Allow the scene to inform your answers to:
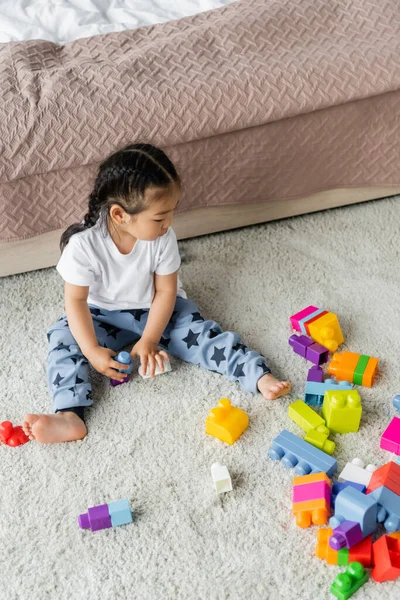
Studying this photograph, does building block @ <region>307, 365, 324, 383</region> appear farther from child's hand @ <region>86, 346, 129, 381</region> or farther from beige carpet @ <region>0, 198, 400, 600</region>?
child's hand @ <region>86, 346, 129, 381</region>

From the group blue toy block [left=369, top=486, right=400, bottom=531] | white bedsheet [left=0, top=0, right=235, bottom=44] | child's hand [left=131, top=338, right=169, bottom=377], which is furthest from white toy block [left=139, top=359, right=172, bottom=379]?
white bedsheet [left=0, top=0, right=235, bottom=44]

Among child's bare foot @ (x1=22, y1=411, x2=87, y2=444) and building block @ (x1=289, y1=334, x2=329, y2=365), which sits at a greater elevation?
building block @ (x1=289, y1=334, x2=329, y2=365)

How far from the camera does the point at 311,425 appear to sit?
1321 mm

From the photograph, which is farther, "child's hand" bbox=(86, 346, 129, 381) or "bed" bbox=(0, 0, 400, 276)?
"bed" bbox=(0, 0, 400, 276)

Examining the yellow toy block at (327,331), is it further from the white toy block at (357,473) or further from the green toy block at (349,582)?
the green toy block at (349,582)

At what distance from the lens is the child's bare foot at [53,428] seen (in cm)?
132

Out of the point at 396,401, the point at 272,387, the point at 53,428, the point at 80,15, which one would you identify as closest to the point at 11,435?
the point at 53,428

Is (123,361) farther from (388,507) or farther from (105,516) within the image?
(388,507)

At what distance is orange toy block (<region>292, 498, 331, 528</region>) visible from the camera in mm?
1162

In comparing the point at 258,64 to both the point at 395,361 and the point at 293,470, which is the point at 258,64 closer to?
the point at 395,361

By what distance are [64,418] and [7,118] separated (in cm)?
69

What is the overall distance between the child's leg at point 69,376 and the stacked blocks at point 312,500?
0.43 m

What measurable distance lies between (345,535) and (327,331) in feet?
1.64

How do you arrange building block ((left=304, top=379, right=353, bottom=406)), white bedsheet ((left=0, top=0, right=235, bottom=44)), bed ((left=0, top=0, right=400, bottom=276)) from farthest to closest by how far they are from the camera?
white bedsheet ((left=0, top=0, right=235, bottom=44)) → bed ((left=0, top=0, right=400, bottom=276)) → building block ((left=304, top=379, right=353, bottom=406))
